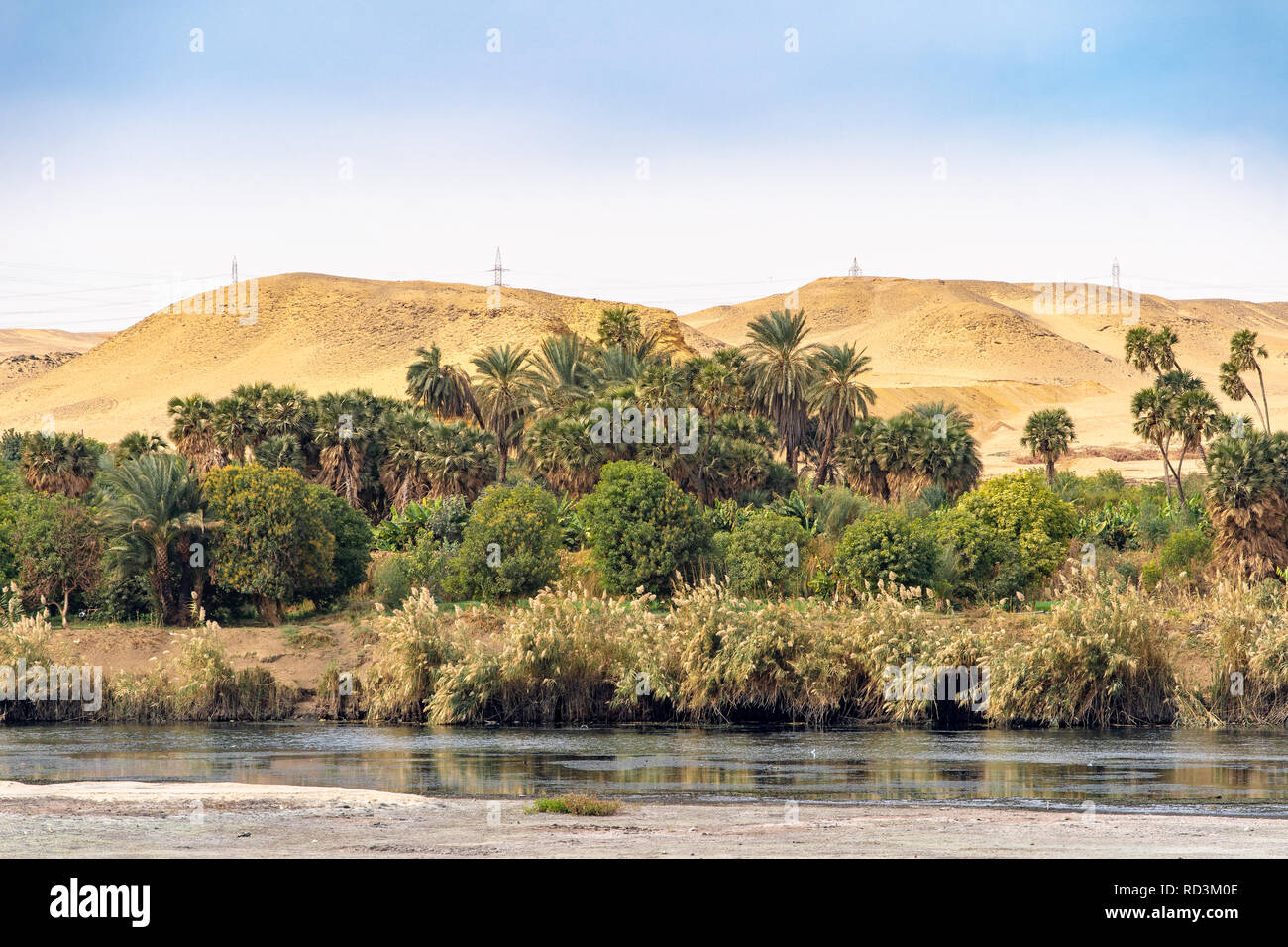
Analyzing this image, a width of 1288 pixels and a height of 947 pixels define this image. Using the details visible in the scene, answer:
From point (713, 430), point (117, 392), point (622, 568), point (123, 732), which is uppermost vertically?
point (117, 392)

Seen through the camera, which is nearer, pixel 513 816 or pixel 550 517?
pixel 513 816

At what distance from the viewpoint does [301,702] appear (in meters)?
40.7

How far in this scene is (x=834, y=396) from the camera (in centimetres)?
7525

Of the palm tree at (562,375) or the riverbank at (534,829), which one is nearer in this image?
the riverbank at (534,829)

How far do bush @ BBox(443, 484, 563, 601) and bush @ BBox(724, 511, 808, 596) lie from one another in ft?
19.5

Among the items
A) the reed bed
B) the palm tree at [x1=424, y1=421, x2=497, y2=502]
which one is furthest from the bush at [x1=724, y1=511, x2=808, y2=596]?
the palm tree at [x1=424, y1=421, x2=497, y2=502]

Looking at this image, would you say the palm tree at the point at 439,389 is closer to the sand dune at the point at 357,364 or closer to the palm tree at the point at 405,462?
the palm tree at the point at 405,462

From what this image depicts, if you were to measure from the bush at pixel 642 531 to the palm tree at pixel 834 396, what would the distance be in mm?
24270

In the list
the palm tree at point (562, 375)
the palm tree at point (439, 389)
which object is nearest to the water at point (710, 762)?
the palm tree at point (562, 375)

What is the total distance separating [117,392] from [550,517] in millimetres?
137406

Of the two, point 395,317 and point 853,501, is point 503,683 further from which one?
point 395,317

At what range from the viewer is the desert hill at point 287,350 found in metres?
165
